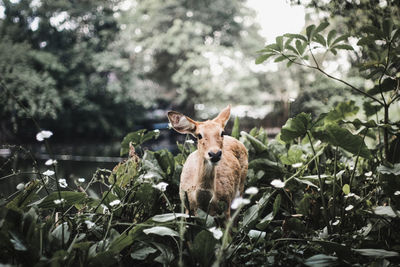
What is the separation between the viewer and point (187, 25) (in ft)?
45.2

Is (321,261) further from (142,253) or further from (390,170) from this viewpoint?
(142,253)

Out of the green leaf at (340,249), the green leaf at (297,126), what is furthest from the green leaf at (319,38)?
the green leaf at (340,249)

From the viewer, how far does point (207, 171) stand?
1882 mm

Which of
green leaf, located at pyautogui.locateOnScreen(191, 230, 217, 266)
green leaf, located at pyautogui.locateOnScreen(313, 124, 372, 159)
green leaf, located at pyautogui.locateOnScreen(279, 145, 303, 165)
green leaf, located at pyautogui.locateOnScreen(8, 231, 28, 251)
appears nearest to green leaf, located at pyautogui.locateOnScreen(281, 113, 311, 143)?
green leaf, located at pyautogui.locateOnScreen(313, 124, 372, 159)

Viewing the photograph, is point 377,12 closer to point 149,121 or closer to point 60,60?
point 60,60

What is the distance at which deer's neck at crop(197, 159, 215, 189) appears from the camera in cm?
188

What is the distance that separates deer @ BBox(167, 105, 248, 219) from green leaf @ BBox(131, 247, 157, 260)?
0.40 meters

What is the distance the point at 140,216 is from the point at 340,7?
2.13 m

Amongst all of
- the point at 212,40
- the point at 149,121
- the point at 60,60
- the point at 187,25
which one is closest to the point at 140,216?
the point at 60,60

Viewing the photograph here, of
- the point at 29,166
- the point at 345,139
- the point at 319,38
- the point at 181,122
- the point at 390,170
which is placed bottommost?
the point at 29,166

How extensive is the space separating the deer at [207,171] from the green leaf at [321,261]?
0.60 metres

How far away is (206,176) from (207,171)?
3 centimetres

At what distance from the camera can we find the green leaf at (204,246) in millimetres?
1269

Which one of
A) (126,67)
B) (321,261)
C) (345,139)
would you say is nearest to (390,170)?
(345,139)
